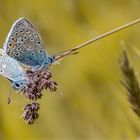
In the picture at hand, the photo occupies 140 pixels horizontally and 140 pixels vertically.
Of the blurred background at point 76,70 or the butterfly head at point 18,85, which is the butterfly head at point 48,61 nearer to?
the butterfly head at point 18,85

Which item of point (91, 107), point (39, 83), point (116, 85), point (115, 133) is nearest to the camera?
point (39, 83)

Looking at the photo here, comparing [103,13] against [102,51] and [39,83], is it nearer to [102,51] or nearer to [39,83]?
[102,51]

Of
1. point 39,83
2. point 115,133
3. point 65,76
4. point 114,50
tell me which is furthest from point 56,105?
point 39,83

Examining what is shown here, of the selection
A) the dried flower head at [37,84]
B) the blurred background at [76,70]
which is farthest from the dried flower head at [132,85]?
the blurred background at [76,70]

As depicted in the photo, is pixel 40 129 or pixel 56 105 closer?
pixel 40 129

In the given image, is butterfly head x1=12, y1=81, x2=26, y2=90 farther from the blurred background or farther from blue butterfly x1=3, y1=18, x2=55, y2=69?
the blurred background

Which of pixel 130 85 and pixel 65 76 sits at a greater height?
pixel 130 85

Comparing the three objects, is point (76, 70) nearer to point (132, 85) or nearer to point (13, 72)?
point (13, 72)
